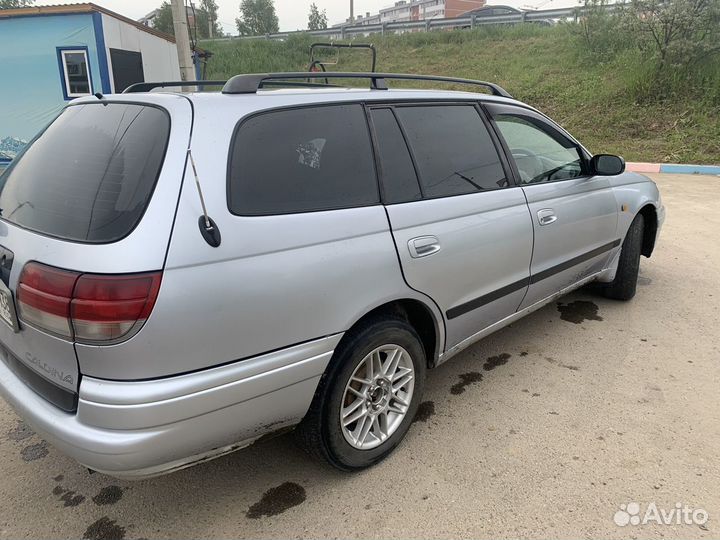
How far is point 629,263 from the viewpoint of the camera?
408cm

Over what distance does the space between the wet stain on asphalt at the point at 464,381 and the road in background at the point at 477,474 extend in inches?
0.5

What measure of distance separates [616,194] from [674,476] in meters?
2.13

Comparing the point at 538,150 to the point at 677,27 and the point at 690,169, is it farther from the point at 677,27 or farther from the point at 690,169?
the point at 677,27

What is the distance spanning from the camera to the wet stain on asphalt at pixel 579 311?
3.98m

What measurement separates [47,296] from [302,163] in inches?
39.7

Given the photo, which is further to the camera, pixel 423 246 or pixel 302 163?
pixel 423 246

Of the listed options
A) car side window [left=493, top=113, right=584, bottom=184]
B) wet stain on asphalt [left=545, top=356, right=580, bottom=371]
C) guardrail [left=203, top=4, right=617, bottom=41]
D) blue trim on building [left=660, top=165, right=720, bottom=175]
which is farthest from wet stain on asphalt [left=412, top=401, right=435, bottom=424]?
guardrail [left=203, top=4, right=617, bottom=41]

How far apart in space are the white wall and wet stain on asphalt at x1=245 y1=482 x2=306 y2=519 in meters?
10.7

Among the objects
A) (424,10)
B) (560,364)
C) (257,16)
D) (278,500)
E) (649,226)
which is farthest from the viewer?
(424,10)

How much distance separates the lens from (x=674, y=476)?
2.33 m

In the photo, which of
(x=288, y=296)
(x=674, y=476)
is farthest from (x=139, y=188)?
Answer: (x=674, y=476)

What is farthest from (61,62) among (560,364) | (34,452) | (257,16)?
(257,16)

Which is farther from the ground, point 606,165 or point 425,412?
point 606,165

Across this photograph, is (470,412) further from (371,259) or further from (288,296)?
(288,296)
